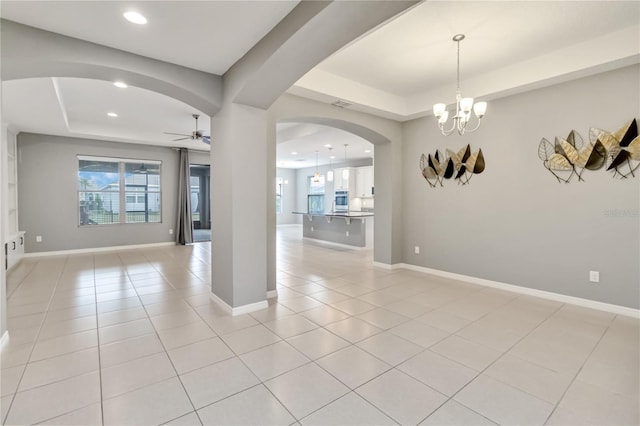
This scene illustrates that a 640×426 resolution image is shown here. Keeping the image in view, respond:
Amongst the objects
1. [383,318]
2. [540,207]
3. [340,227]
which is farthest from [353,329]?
[340,227]

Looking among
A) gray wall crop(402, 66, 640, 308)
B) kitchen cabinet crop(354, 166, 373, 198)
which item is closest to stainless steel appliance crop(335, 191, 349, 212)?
kitchen cabinet crop(354, 166, 373, 198)

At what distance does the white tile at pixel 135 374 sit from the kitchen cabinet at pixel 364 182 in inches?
348

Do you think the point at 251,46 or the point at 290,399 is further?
the point at 251,46

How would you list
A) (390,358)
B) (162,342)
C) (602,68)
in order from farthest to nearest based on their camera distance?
(602,68), (162,342), (390,358)

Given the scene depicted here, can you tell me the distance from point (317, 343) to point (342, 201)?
8586 mm

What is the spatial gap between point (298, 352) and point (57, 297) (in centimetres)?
350

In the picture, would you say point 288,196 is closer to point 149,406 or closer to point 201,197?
point 201,197

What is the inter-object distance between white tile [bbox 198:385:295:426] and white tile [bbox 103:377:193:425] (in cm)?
17

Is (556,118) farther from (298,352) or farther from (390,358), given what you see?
(298,352)

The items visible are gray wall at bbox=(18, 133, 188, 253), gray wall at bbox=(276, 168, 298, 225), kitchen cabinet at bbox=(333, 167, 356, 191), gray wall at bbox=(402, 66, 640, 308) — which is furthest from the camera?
gray wall at bbox=(276, 168, 298, 225)

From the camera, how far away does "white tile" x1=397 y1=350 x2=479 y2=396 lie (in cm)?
205

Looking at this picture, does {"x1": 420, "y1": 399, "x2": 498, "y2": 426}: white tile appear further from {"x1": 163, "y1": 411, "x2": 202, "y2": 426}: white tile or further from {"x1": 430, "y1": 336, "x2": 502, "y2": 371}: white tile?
{"x1": 163, "y1": 411, "x2": 202, "y2": 426}: white tile

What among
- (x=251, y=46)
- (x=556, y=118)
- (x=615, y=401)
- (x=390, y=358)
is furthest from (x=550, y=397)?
(x=251, y=46)

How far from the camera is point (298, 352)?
8.16ft
